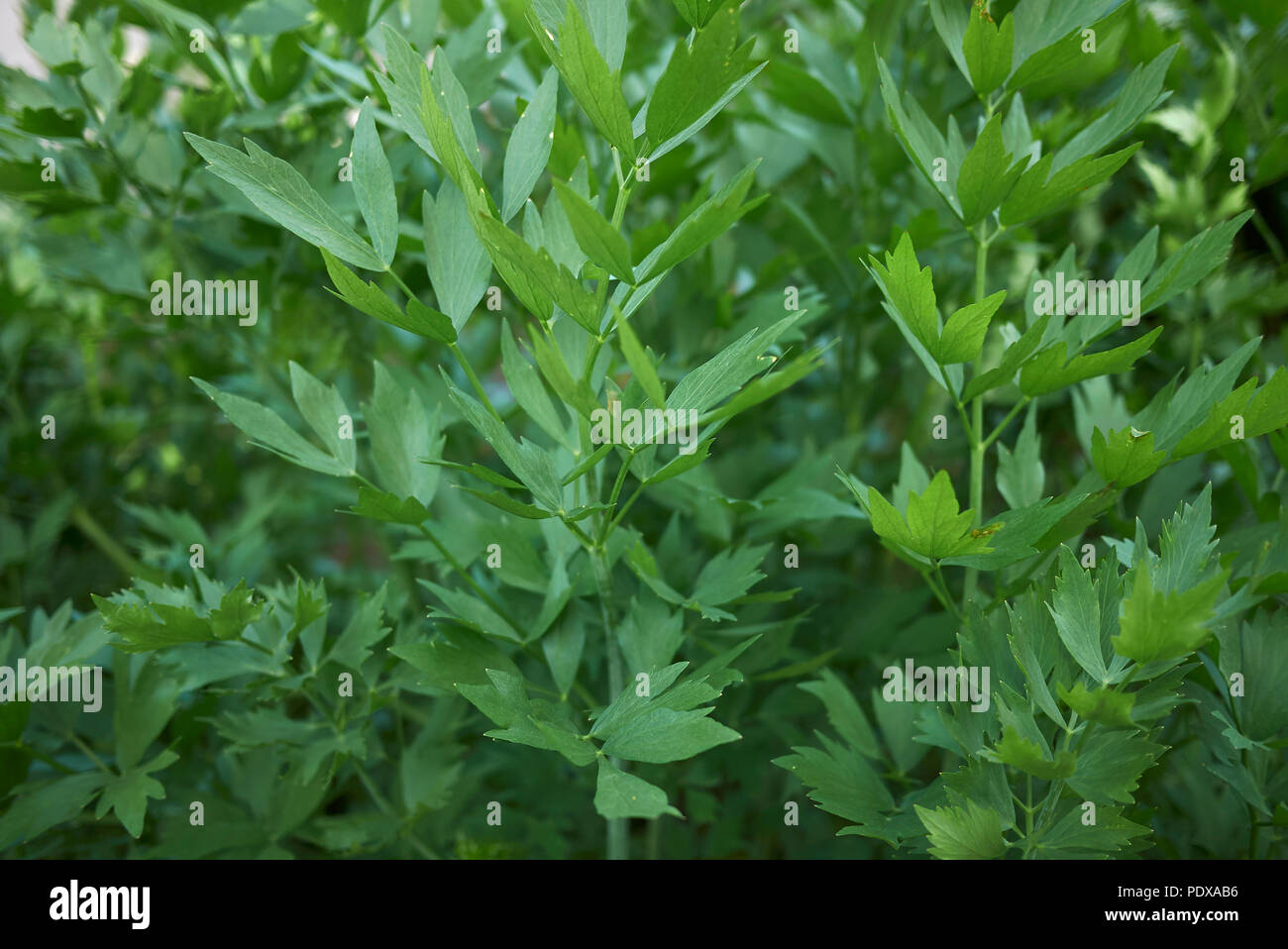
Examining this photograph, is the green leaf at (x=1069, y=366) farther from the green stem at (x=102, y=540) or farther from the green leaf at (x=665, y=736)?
the green stem at (x=102, y=540)

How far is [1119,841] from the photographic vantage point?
1.21 ft

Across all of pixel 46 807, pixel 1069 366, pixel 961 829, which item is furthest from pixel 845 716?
pixel 46 807

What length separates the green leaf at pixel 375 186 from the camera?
396 mm

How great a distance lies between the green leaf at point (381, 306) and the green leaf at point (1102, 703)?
11.5 inches

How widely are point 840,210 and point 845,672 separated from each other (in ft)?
1.09

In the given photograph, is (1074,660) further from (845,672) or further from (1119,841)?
(845,672)

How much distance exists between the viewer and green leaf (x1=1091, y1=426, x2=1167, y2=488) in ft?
1.24

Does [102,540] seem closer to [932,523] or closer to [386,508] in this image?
[386,508]

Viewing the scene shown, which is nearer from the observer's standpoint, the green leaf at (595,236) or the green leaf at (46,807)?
the green leaf at (595,236)

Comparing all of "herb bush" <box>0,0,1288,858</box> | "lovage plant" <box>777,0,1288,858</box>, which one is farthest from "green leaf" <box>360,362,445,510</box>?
"lovage plant" <box>777,0,1288,858</box>

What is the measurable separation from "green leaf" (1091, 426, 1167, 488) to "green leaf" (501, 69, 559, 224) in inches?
10.8

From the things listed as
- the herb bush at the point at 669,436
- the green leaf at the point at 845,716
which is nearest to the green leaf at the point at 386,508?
the herb bush at the point at 669,436

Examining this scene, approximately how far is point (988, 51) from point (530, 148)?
213 mm
